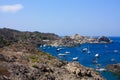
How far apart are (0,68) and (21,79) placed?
9.39 ft

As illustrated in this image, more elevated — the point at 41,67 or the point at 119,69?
the point at 41,67

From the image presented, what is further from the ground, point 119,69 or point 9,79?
point 9,79

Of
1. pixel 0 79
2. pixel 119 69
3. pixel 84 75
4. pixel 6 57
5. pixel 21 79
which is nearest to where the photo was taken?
pixel 0 79

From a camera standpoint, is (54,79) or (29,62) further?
(29,62)

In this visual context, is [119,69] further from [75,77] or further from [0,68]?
[0,68]

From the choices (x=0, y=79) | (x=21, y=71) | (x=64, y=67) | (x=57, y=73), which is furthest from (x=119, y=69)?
(x=0, y=79)

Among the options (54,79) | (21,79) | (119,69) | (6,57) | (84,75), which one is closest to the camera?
(21,79)

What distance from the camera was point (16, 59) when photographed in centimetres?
4931

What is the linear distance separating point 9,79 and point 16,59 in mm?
12648

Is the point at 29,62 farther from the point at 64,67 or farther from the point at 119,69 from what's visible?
the point at 119,69

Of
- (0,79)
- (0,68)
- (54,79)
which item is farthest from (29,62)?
(0,79)

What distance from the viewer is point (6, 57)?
4775 cm

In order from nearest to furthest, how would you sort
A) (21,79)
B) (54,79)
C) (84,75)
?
(21,79), (54,79), (84,75)

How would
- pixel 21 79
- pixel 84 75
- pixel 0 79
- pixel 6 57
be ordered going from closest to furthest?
pixel 0 79, pixel 21 79, pixel 6 57, pixel 84 75
